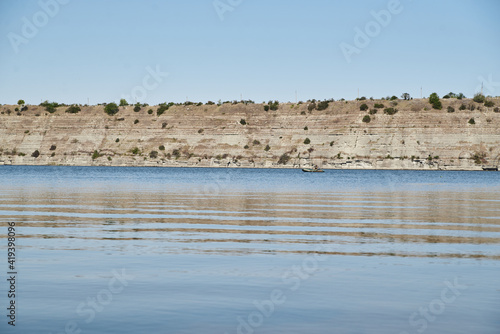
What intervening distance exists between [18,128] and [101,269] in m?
121

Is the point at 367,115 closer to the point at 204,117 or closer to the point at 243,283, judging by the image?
the point at 204,117

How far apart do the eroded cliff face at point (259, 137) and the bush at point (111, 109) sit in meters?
0.94

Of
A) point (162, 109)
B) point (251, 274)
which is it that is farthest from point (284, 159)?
point (251, 274)

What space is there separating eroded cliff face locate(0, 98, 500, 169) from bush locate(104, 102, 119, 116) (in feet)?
3.09

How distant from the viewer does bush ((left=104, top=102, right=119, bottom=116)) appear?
133 meters

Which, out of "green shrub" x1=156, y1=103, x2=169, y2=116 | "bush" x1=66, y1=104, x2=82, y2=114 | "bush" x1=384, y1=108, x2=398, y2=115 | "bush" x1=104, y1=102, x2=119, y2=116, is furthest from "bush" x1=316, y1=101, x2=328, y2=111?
"bush" x1=66, y1=104, x2=82, y2=114

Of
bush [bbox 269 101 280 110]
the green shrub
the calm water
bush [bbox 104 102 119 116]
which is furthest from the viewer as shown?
bush [bbox 104 102 119 116]

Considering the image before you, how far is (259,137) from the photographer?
119000 mm

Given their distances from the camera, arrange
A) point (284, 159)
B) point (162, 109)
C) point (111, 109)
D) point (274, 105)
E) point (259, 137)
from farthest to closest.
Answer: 1. point (111, 109)
2. point (162, 109)
3. point (274, 105)
4. point (259, 137)
5. point (284, 159)

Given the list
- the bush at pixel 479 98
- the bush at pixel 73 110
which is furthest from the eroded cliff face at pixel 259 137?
the bush at pixel 73 110

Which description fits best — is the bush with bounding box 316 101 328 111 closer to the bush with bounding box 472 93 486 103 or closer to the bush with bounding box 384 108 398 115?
the bush with bounding box 384 108 398 115

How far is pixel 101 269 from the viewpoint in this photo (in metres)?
14.4

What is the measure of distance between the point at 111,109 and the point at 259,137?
3139cm

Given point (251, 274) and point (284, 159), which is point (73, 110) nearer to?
point (284, 159)
